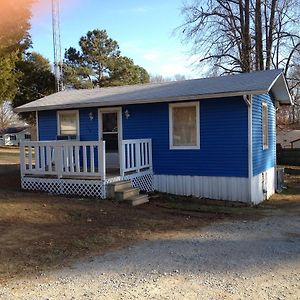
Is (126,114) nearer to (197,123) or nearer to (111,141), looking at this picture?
(111,141)

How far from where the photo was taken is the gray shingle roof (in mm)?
11238

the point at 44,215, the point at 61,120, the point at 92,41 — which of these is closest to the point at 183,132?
the point at 61,120

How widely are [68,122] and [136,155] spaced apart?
334 cm

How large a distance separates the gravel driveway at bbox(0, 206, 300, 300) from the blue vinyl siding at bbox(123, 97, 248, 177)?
4.58 metres

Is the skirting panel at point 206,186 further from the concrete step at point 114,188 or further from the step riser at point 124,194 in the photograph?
the concrete step at point 114,188

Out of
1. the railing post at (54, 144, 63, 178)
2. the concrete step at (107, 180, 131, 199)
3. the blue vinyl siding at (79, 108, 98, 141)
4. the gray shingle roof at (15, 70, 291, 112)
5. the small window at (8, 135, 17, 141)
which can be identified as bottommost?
the concrete step at (107, 180, 131, 199)

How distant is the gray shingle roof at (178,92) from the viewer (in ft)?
36.9

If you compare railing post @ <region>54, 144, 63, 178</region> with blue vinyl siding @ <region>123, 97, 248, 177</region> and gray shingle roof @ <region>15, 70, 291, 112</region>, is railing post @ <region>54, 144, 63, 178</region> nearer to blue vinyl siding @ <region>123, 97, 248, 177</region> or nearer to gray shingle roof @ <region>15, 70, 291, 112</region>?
gray shingle roof @ <region>15, 70, 291, 112</region>

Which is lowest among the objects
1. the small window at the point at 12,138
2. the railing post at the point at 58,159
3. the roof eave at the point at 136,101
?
the railing post at the point at 58,159

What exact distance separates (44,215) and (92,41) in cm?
3349

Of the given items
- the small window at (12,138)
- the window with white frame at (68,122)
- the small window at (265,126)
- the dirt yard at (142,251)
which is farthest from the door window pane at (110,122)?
the small window at (12,138)

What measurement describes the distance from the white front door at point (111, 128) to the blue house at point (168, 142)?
0.03 meters

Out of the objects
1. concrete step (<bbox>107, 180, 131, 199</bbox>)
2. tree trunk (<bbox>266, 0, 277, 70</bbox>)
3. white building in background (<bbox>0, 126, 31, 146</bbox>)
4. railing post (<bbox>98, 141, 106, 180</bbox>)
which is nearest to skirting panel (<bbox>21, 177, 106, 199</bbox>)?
concrete step (<bbox>107, 180, 131, 199</bbox>)

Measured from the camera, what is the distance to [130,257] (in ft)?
20.0
